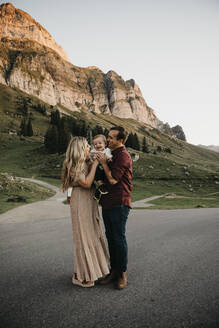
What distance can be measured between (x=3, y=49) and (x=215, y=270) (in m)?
232

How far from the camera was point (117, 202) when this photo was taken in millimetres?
3924

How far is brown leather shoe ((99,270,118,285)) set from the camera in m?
3.96

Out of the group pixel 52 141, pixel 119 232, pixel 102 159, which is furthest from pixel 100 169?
pixel 52 141

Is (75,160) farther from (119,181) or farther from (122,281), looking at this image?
(122,281)

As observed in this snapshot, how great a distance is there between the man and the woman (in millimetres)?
219

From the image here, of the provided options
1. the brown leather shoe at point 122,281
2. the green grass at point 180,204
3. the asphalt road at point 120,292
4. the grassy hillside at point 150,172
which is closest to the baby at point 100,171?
the brown leather shoe at point 122,281

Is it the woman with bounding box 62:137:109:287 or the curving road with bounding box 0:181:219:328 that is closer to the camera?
the curving road with bounding box 0:181:219:328

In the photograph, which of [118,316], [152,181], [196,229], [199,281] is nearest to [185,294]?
[199,281]

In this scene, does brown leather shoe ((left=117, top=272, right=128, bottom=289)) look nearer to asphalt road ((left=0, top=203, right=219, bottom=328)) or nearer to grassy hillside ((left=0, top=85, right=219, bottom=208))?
asphalt road ((left=0, top=203, right=219, bottom=328))

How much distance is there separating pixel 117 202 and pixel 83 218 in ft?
2.35

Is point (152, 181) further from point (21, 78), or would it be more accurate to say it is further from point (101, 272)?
point (21, 78)

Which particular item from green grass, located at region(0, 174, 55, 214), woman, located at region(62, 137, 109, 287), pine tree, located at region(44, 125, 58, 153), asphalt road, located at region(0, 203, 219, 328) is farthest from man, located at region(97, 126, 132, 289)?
pine tree, located at region(44, 125, 58, 153)

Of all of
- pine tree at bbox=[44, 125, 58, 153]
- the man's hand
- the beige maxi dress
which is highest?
pine tree at bbox=[44, 125, 58, 153]

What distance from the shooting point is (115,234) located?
3965 millimetres
